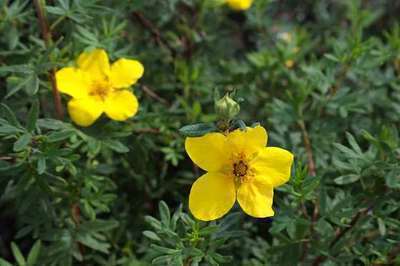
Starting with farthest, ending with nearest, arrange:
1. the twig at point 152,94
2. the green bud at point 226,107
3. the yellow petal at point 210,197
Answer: the twig at point 152,94
the yellow petal at point 210,197
the green bud at point 226,107

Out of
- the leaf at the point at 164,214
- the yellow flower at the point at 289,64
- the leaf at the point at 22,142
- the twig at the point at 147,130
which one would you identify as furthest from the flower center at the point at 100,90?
the yellow flower at the point at 289,64

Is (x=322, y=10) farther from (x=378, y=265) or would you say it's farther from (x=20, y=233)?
(x=20, y=233)

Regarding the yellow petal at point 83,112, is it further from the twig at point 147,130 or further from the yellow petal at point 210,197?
the yellow petal at point 210,197

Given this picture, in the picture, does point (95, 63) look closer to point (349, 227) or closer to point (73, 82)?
point (73, 82)

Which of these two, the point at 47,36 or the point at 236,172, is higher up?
the point at 47,36

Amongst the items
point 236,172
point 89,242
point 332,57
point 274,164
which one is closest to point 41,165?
point 89,242

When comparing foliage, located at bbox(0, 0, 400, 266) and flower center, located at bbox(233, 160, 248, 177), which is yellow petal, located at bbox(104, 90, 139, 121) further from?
flower center, located at bbox(233, 160, 248, 177)

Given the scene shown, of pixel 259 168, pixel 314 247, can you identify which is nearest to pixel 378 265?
pixel 314 247
